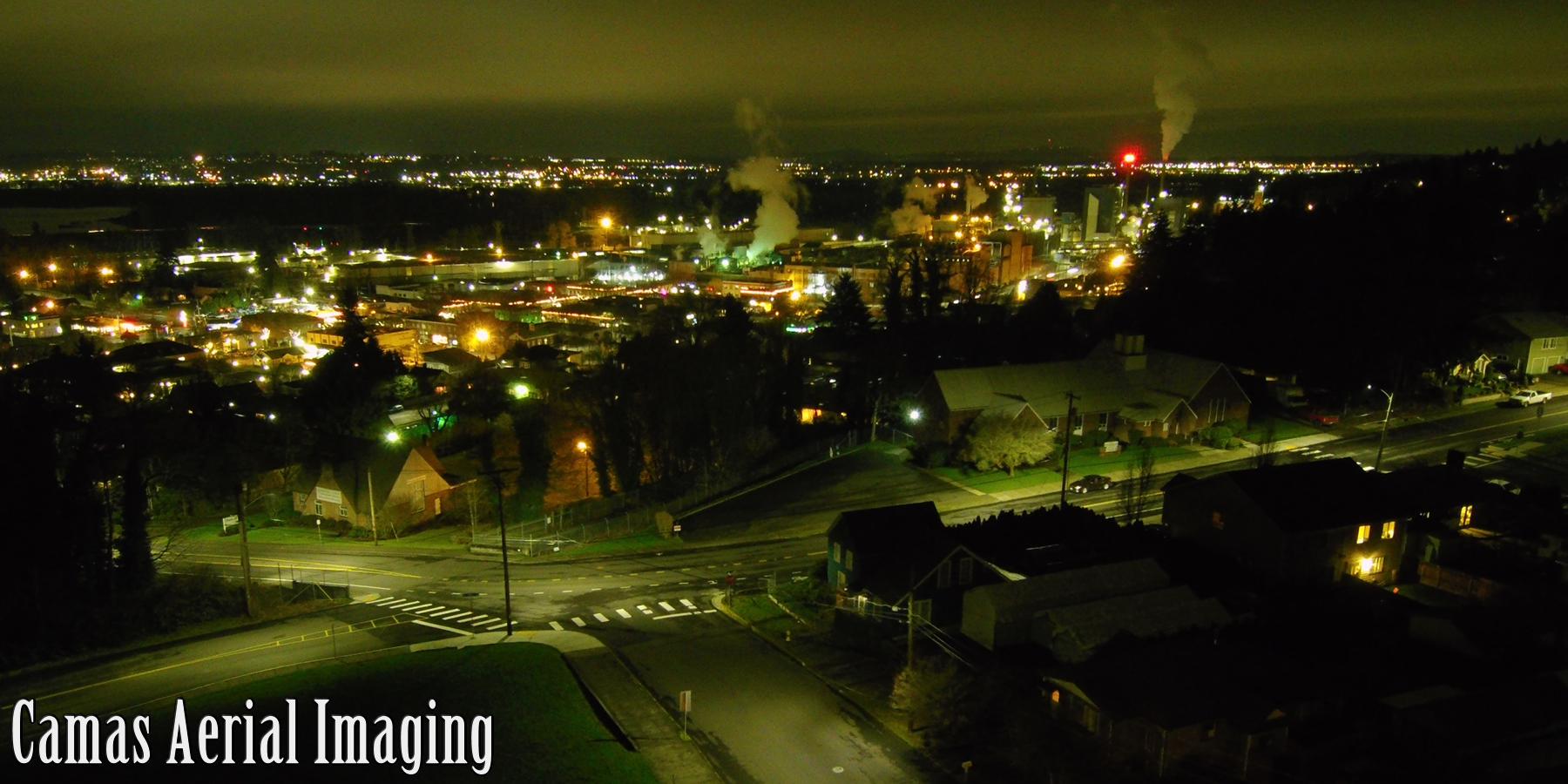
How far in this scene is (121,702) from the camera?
16.8 m

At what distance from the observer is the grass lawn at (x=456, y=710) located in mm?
14312

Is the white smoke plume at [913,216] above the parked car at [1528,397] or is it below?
above

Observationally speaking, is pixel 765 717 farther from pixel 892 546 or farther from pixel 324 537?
pixel 324 537

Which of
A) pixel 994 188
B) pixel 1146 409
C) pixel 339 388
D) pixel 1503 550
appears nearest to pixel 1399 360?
pixel 1146 409

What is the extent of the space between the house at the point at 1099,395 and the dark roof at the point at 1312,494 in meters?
9.60

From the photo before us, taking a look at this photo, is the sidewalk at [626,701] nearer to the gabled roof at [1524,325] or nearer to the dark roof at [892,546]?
the dark roof at [892,546]

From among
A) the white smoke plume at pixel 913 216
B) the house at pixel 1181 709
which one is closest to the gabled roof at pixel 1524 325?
the house at pixel 1181 709

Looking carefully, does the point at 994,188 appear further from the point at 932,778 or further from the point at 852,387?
the point at 932,778

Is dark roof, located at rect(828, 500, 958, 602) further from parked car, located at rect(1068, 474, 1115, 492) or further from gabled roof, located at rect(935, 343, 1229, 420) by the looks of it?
gabled roof, located at rect(935, 343, 1229, 420)

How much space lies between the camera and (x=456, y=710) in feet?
52.7

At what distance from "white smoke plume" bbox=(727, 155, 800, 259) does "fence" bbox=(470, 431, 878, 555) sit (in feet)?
159

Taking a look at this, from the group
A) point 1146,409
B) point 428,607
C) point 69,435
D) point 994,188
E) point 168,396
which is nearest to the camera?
point 428,607

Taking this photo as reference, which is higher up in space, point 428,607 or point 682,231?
point 682,231

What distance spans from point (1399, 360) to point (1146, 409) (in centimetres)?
1242
